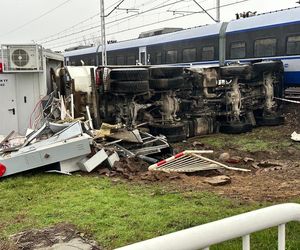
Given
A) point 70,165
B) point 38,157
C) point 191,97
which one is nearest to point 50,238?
point 38,157

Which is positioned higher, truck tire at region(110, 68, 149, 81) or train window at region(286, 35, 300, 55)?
train window at region(286, 35, 300, 55)

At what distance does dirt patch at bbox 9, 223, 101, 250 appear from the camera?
3.87 m

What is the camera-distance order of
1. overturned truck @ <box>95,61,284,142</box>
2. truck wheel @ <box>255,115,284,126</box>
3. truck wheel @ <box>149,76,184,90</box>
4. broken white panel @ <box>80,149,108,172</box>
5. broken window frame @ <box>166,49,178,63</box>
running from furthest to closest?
broken window frame @ <box>166,49,178,63</box> < truck wheel @ <box>255,115,284,126</box> < truck wheel @ <box>149,76,184,90</box> < overturned truck @ <box>95,61,284,142</box> < broken white panel @ <box>80,149,108,172</box>

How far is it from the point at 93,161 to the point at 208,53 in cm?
1050

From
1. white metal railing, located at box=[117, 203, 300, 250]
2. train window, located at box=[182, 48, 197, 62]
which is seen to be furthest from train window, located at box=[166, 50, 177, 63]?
white metal railing, located at box=[117, 203, 300, 250]

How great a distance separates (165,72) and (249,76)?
2793 millimetres

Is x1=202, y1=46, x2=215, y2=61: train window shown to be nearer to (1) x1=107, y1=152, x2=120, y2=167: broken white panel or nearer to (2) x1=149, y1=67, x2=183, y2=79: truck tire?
(2) x1=149, y1=67, x2=183, y2=79: truck tire

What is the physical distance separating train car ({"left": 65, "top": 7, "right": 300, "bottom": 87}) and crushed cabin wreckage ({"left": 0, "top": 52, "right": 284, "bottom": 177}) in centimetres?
123

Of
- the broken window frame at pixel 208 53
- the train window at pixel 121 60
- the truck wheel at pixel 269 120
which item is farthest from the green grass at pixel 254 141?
the train window at pixel 121 60

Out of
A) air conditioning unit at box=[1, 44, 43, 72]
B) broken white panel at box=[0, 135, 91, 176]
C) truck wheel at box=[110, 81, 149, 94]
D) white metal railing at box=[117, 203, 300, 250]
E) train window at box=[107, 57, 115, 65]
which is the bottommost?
broken white panel at box=[0, 135, 91, 176]

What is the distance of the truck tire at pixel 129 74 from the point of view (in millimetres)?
9156

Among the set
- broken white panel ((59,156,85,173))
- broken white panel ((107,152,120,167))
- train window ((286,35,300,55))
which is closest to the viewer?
broken white panel ((59,156,85,173))

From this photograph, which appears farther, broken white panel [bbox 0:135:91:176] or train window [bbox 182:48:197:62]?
train window [bbox 182:48:197:62]

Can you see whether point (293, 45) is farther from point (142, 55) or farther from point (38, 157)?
point (38, 157)
